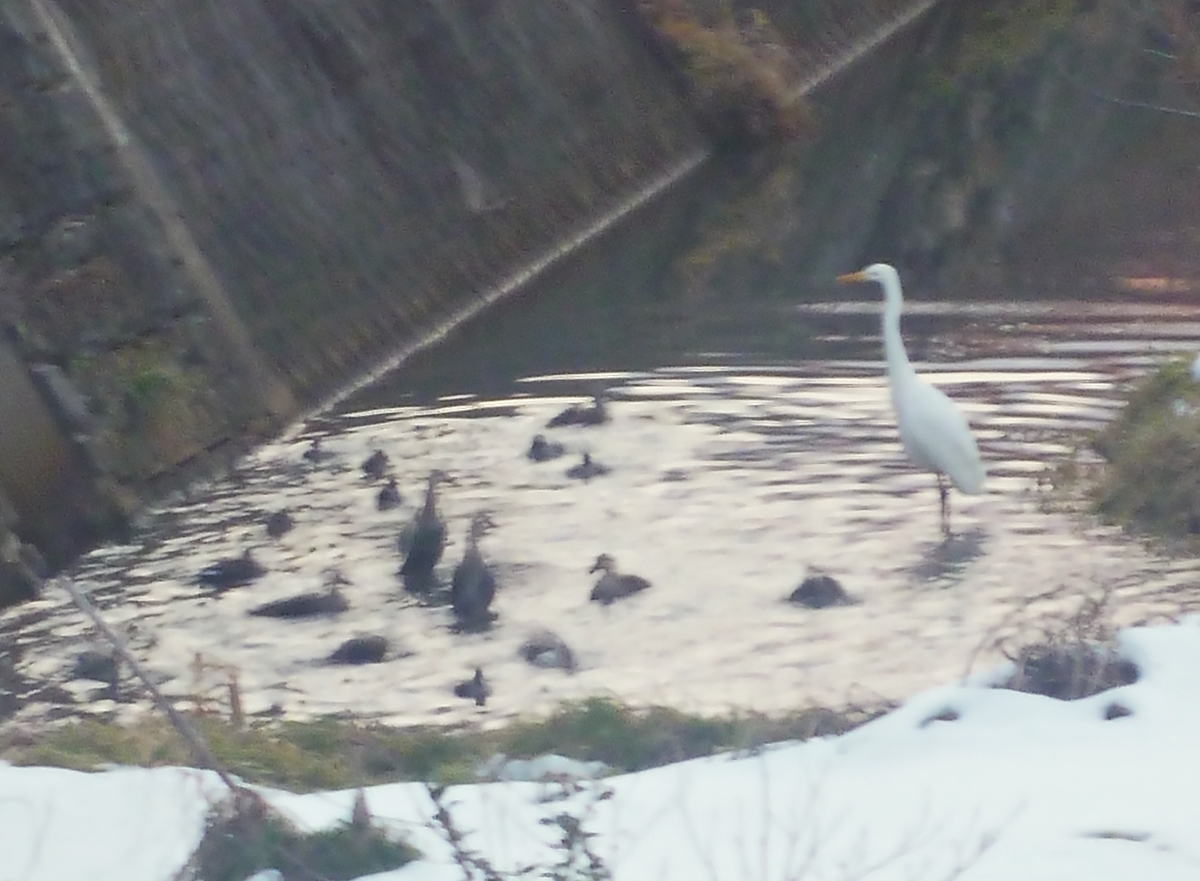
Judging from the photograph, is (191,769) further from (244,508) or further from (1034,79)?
(1034,79)

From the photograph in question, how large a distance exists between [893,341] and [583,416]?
2.20 metres

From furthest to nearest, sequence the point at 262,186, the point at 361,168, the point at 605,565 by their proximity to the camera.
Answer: the point at 361,168 → the point at 262,186 → the point at 605,565

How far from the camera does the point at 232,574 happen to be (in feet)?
36.9

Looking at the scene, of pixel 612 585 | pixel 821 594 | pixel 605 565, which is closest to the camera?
pixel 821 594

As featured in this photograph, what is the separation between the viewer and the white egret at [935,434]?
1094 cm

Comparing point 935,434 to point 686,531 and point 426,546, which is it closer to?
point 686,531

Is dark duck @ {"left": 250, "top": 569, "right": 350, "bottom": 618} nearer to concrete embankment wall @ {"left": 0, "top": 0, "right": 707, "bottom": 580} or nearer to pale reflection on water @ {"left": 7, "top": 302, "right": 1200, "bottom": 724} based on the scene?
pale reflection on water @ {"left": 7, "top": 302, "right": 1200, "bottom": 724}

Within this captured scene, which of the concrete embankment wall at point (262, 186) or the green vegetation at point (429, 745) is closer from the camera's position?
the green vegetation at point (429, 745)

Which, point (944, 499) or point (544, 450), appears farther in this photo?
point (544, 450)

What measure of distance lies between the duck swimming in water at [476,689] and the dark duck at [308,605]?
1397mm

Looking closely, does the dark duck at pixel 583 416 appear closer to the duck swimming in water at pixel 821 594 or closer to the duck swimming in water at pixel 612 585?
the duck swimming in water at pixel 612 585

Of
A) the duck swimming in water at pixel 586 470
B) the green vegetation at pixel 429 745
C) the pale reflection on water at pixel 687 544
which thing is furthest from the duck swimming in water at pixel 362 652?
A: the duck swimming in water at pixel 586 470

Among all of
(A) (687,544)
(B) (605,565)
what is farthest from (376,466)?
(B) (605,565)

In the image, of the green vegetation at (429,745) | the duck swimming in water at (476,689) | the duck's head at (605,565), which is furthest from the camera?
the duck's head at (605,565)
